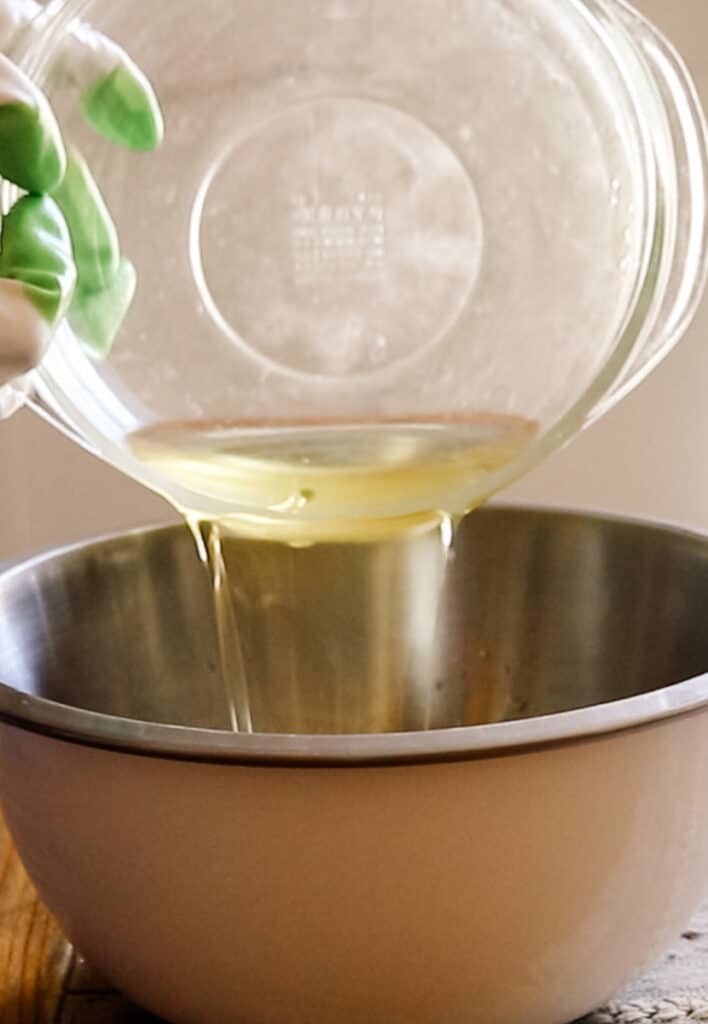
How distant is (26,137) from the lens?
1.22ft

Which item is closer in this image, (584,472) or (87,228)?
(87,228)

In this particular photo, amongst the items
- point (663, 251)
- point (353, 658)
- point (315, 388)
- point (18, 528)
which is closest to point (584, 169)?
point (663, 251)

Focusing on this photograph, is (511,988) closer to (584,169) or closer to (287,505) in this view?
(287,505)

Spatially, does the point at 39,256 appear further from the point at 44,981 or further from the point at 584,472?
the point at 584,472

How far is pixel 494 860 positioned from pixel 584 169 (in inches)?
12.9

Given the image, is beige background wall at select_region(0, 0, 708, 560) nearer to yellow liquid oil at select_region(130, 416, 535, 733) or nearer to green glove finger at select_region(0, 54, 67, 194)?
yellow liquid oil at select_region(130, 416, 535, 733)

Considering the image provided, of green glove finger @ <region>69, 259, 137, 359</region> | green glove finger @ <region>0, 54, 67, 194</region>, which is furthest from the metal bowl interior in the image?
green glove finger @ <region>0, 54, 67, 194</region>

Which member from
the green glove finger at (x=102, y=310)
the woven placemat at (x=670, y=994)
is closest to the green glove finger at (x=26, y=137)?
the green glove finger at (x=102, y=310)

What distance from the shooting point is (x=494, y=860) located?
37cm

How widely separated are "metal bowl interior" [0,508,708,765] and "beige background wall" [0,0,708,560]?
0.17 meters

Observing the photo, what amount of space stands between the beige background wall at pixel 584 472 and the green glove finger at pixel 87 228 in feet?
1.07

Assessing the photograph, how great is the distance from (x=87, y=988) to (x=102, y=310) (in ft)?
0.90

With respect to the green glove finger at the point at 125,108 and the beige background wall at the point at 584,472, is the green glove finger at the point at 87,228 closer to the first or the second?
the green glove finger at the point at 125,108

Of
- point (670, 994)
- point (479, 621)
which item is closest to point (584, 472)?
point (479, 621)
